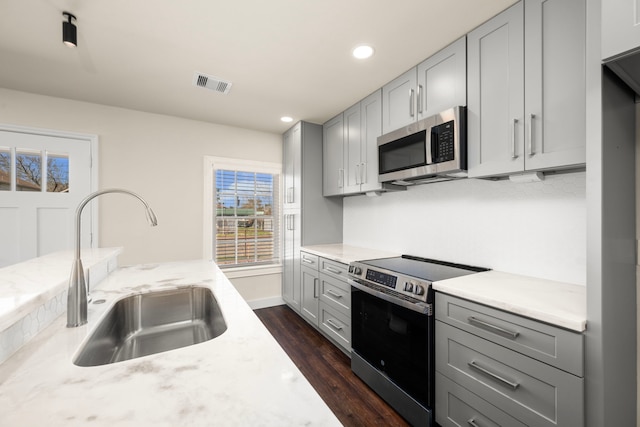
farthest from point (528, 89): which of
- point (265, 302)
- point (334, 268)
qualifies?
point (265, 302)

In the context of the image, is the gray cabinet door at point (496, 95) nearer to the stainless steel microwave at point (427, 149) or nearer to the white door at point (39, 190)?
the stainless steel microwave at point (427, 149)

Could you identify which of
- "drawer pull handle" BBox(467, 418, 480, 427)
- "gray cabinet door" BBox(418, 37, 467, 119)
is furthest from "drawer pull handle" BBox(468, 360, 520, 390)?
"gray cabinet door" BBox(418, 37, 467, 119)

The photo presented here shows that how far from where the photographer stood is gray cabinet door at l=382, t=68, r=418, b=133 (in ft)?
7.14

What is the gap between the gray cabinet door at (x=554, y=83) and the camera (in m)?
1.31

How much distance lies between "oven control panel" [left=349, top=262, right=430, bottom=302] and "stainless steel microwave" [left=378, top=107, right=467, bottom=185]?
0.75 meters

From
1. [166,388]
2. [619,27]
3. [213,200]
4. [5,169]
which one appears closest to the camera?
[166,388]

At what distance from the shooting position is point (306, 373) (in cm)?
228

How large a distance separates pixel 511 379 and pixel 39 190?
399cm

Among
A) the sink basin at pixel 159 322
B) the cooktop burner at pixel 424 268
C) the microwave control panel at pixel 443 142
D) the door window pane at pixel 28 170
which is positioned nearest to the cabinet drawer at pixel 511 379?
the cooktop burner at pixel 424 268

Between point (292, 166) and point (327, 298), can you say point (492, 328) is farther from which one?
point (292, 166)

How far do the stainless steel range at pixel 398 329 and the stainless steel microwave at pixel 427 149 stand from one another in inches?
27.6

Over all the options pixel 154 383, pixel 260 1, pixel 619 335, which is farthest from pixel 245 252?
pixel 619 335

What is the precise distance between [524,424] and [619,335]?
551 mm

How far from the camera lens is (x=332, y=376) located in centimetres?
223
